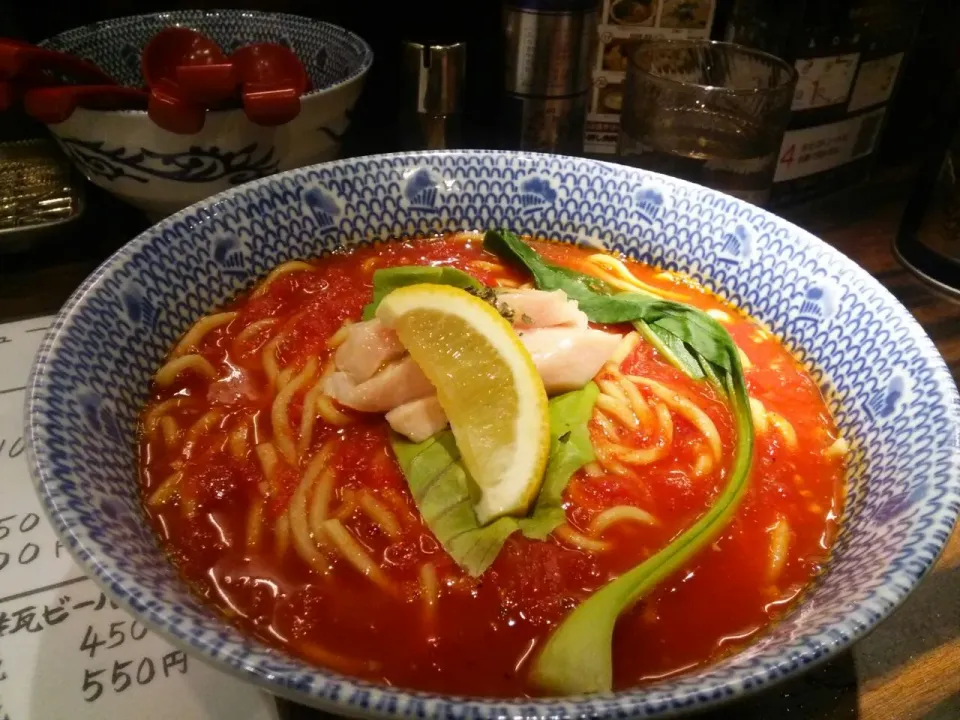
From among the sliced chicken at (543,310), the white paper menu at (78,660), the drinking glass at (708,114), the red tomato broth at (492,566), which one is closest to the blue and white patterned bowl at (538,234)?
the red tomato broth at (492,566)

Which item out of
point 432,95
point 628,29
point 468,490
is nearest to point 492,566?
point 468,490

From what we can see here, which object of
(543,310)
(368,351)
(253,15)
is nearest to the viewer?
(368,351)

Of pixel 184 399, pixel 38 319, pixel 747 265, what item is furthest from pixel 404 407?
pixel 38 319

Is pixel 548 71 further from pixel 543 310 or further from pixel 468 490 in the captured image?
pixel 468 490

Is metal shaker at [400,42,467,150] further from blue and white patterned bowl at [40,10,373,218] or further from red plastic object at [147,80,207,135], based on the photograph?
red plastic object at [147,80,207,135]

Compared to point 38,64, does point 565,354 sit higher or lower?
lower

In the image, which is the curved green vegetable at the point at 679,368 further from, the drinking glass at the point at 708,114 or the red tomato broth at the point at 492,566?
the drinking glass at the point at 708,114
